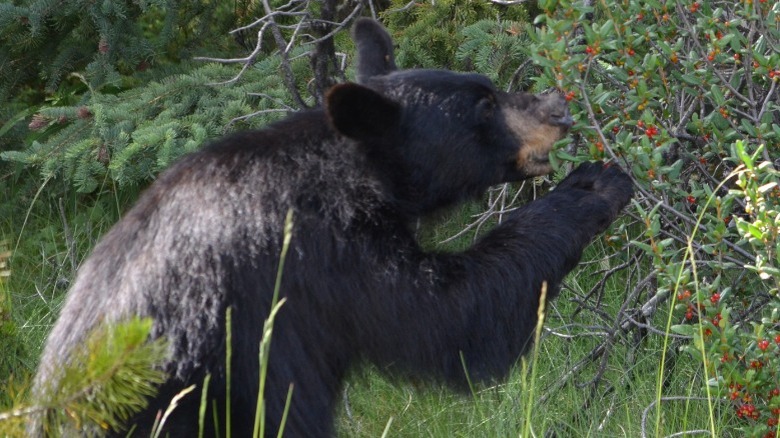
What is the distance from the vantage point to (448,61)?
5090 millimetres

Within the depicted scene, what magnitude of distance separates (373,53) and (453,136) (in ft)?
1.95

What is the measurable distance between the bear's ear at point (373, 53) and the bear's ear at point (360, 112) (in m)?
0.52

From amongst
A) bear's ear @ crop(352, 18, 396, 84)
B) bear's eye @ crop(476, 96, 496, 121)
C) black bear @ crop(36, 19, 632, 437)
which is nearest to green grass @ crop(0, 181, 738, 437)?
black bear @ crop(36, 19, 632, 437)

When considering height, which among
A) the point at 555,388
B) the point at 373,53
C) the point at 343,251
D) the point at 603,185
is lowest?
the point at 555,388

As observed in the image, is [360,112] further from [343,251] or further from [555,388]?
[555,388]

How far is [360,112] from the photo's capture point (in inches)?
131

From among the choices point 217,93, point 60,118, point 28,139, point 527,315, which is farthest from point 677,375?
point 28,139

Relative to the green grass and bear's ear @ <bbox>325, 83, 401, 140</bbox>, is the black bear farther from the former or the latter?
the green grass

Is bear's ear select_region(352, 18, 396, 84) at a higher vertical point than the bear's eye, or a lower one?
higher

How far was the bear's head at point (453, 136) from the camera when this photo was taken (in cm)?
346

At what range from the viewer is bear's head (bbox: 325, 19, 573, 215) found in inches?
136

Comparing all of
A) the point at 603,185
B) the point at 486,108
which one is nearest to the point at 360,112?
the point at 486,108

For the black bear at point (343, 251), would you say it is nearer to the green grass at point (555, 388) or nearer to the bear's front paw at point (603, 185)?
the bear's front paw at point (603, 185)

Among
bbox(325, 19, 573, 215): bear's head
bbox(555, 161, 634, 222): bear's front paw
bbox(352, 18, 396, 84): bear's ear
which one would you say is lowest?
bbox(555, 161, 634, 222): bear's front paw
